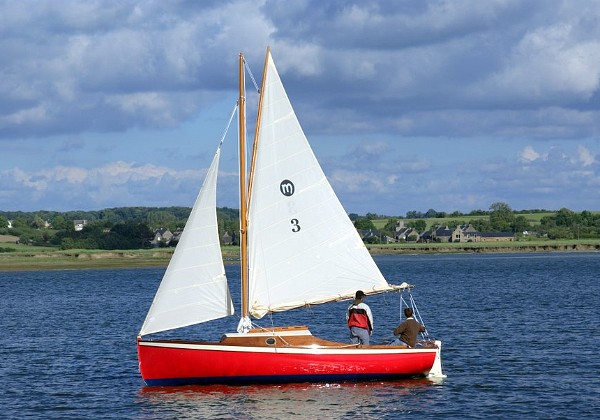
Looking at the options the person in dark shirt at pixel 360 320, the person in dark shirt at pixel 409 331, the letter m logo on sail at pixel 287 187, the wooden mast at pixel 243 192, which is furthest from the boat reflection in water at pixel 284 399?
the letter m logo on sail at pixel 287 187

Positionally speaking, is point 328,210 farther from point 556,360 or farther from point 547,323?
point 547,323

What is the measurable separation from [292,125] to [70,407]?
35.6 ft

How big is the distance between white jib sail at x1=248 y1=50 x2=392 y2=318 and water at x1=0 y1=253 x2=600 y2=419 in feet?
5.67

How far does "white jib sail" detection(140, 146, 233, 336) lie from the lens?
1240 inches

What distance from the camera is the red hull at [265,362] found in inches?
1216

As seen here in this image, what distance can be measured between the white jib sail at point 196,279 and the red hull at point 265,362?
2.94 feet

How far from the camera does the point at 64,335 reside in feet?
173

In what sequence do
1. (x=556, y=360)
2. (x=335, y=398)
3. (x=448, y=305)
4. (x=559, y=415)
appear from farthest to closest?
1. (x=448, y=305)
2. (x=556, y=360)
3. (x=335, y=398)
4. (x=559, y=415)

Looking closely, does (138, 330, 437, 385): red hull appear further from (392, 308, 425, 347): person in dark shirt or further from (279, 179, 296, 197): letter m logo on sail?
(279, 179, 296, 197): letter m logo on sail

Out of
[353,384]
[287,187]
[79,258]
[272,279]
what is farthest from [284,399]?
[79,258]

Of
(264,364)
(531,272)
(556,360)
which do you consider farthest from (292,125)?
(531,272)

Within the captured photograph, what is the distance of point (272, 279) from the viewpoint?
32031 millimetres

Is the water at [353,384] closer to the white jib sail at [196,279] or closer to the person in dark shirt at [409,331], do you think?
the person in dark shirt at [409,331]

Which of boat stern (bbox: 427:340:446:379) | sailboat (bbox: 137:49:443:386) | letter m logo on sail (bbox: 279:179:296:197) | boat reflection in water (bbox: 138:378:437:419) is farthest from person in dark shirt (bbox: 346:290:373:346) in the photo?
letter m logo on sail (bbox: 279:179:296:197)
